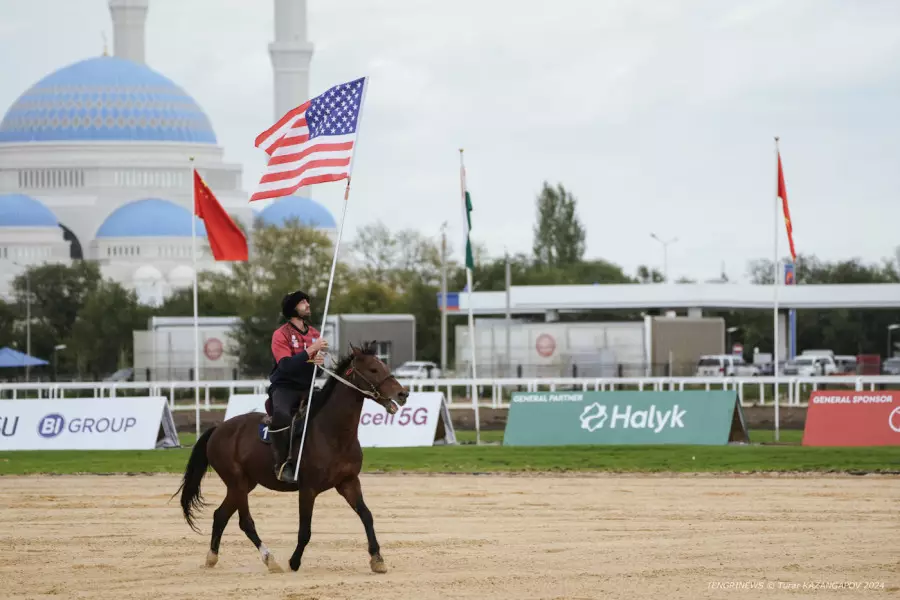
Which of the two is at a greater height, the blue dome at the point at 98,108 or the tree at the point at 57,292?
the blue dome at the point at 98,108

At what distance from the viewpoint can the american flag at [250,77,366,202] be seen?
1761 cm

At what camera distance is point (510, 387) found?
56.3m

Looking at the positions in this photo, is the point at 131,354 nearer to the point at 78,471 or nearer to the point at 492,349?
the point at 492,349

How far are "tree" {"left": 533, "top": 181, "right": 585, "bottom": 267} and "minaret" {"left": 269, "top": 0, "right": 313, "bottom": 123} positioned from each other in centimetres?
4068

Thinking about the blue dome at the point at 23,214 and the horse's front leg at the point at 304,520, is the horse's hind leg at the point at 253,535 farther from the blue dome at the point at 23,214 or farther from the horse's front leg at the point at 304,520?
the blue dome at the point at 23,214

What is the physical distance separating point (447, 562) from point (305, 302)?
2577mm

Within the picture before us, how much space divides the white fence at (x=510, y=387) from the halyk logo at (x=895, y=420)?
4.40 m

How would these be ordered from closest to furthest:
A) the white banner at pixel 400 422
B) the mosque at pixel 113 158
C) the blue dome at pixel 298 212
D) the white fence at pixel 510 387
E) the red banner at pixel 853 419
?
the red banner at pixel 853 419
the white banner at pixel 400 422
the white fence at pixel 510 387
the mosque at pixel 113 158
the blue dome at pixel 298 212

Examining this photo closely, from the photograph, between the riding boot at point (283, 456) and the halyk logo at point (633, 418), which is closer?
the riding boot at point (283, 456)

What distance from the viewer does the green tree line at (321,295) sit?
273 ft

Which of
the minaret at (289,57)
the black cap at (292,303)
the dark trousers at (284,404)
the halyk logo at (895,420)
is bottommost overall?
the halyk logo at (895,420)

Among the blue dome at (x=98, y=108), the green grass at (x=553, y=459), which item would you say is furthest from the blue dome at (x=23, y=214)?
the green grass at (x=553, y=459)

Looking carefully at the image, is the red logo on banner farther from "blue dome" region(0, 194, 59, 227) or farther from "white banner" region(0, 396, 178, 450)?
"blue dome" region(0, 194, 59, 227)

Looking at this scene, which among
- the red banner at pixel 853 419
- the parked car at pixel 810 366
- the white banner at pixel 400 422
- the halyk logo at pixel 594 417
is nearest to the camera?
the red banner at pixel 853 419
